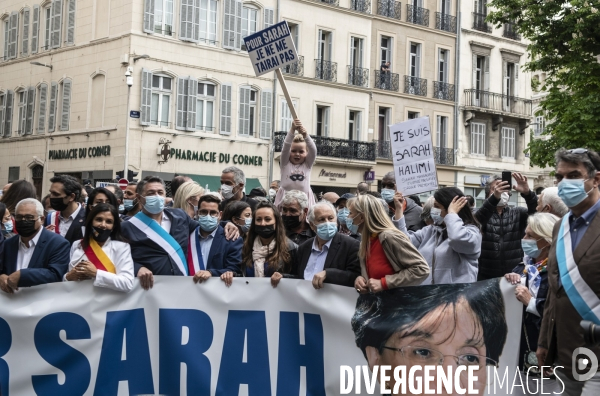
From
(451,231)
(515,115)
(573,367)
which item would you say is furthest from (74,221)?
(515,115)

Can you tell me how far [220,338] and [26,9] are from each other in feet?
107

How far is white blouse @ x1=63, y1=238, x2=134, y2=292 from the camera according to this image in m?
6.92

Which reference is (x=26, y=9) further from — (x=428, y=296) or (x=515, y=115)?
(x=428, y=296)

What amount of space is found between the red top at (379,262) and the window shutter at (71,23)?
2970 cm

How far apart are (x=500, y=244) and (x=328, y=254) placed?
2.36 m

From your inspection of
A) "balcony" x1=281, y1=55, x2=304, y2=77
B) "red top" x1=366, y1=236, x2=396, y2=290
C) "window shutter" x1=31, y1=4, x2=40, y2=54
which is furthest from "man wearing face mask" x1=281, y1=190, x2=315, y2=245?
"window shutter" x1=31, y1=4, x2=40, y2=54

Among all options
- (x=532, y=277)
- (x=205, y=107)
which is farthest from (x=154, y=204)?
(x=205, y=107)

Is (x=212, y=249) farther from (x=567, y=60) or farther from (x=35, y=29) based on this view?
(x=35, y=29)

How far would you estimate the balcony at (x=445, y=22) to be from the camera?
4216 cm

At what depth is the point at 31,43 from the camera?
1419 inches

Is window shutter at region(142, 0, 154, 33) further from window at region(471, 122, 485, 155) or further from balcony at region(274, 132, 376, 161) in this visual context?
window at region(471, 122, 485, 155)

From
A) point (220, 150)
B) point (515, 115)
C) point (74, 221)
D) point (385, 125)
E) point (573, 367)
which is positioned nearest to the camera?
point (573, 367)

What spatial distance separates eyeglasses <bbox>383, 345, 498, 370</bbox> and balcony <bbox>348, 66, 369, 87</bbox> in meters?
32.6

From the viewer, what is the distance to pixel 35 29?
35906mm
